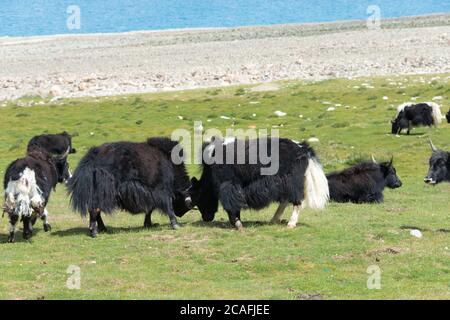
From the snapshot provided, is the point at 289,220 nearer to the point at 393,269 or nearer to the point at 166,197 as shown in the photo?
the point at 166,197

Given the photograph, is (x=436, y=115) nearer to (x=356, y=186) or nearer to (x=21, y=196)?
(x=356, y=186)

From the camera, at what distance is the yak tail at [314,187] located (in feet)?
46.1

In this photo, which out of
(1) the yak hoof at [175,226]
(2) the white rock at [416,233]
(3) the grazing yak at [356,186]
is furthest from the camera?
(3) the grazing yak at [356,186]

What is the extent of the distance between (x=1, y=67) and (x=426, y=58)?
32143 mm

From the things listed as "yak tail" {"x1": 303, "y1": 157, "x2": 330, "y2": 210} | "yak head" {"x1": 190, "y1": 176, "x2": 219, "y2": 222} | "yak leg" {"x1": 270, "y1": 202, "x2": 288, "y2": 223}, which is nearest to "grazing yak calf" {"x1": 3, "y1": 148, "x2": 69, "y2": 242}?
"yak head" {"x1": 190, "y1": 176, "x2": 219, "y2": 222}

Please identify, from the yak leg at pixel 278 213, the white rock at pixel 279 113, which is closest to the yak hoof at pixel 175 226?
the yak leg at pixel 278 213

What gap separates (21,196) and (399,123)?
1767cm

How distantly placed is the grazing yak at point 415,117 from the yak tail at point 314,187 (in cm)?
1465

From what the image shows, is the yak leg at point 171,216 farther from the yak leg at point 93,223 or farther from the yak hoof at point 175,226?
the yak leg at point 93,223

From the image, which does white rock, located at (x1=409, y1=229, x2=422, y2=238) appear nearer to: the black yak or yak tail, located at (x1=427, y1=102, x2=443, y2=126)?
the black yak

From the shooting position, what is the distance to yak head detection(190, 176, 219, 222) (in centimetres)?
1453

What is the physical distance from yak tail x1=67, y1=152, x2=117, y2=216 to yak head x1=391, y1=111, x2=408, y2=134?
53.5 feet

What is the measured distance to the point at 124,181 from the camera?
45.0 ft

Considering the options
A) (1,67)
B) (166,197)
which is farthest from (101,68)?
(166,197)
